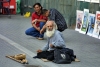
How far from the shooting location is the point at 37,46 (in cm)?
1030

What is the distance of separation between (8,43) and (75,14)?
4.60 metres

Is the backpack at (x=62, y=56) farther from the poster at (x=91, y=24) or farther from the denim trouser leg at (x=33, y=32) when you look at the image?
the poster at (x=91, y=24)

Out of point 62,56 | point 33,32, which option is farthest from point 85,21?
point 62,56

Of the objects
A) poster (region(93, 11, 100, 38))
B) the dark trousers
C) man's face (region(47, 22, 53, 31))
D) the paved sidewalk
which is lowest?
the paved sidewalk

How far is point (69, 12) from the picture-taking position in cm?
1477

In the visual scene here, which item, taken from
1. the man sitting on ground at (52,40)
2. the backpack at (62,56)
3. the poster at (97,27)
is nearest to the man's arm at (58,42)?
the man sitting on ground at (52,40)

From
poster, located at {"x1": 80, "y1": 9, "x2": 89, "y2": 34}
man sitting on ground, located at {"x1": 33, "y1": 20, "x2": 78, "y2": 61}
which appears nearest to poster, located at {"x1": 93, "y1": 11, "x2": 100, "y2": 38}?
poster, located at {"x1": 80, "y1": 9, "x2": 89, "y2": 34}

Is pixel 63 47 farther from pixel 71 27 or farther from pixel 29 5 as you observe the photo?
pixel 29 5

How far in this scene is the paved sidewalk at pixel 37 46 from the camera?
8.16 m

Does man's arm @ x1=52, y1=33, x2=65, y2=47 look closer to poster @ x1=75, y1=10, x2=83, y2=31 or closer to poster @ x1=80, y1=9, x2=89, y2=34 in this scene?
poster @ x1=80, y1=9, x2=89, y2=34

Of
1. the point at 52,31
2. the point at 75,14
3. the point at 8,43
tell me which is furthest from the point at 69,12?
the point at 52,31

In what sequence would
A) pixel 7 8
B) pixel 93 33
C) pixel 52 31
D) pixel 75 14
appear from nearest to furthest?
pixel 52 31 < pixel 93 33 < pixel 75 14 < pixel 7 8

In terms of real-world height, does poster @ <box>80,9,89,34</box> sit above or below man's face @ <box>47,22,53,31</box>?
below

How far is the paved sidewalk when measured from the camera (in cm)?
816
